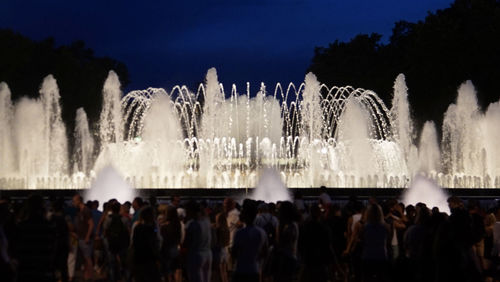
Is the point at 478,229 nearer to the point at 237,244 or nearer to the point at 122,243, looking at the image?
the point at 237,244

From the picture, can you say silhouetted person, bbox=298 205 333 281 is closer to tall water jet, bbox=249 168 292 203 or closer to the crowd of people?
the crowd of people

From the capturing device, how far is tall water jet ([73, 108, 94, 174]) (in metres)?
52.1

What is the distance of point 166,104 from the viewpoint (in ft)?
116

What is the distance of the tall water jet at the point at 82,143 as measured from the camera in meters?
52.1

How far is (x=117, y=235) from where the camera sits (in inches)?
430

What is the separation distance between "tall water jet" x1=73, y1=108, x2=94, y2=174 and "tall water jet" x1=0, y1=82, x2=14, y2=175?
612cm

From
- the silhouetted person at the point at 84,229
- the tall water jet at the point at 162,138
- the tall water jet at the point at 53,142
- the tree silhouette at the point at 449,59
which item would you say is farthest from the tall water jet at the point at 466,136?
the silhouetted person at the point at 84,229

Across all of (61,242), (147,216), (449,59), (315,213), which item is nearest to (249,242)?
(315,213)

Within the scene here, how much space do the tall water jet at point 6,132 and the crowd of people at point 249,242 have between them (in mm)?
32595

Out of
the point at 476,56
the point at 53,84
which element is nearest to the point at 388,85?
the point at 476,56

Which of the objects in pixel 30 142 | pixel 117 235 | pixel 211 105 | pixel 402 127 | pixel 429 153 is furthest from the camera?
pixel 429 153

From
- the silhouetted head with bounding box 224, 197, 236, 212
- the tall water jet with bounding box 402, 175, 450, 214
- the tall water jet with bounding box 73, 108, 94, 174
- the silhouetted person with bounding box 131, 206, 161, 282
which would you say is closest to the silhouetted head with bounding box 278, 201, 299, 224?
the silhouetted person with bounding box 131, 206, 161, 282

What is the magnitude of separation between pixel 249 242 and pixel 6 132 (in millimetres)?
39000

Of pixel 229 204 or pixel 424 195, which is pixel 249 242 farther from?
pixel 424 195
